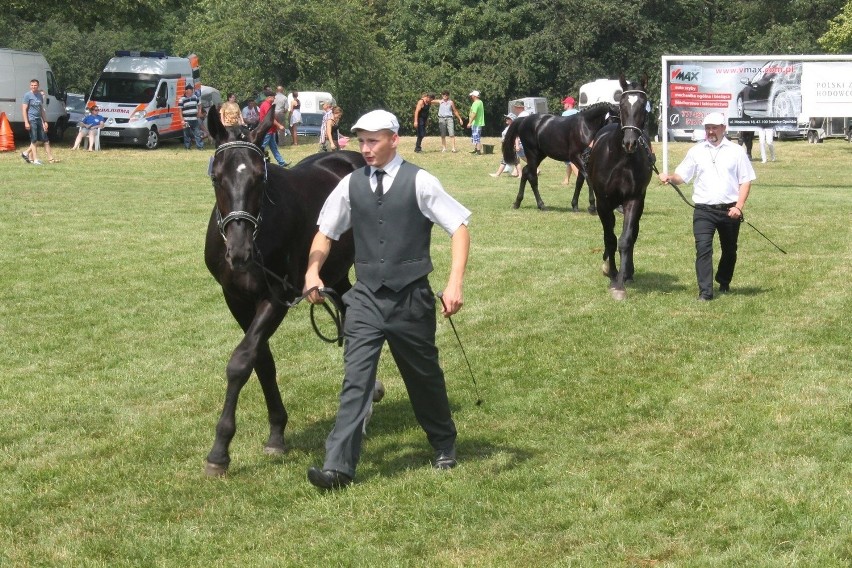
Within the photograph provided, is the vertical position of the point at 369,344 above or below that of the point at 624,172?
below

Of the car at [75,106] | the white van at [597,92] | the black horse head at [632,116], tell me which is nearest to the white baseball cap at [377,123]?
the black horse head at [632,116]

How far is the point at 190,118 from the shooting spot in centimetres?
4069

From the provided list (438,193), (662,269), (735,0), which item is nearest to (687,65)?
(662,269)

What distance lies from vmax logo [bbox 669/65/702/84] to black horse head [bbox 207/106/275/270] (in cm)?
2104

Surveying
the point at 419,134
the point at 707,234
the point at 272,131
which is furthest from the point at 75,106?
the point at 272,131

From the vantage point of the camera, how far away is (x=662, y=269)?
15078 millimetres

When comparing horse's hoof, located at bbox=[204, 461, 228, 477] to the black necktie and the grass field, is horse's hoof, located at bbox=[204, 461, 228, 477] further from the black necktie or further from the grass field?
the black necktie

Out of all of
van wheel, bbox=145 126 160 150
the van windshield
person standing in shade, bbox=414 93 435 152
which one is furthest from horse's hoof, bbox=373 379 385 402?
the van windshield

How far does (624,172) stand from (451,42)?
2194 inches

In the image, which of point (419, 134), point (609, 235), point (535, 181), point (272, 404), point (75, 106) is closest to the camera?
point (272, 404)

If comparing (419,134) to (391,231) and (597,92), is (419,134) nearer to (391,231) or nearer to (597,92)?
(597,92)

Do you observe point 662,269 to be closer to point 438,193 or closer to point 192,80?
point 438,193

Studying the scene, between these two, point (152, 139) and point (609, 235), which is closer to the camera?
point (609, 235)

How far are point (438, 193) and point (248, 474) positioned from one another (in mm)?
2072
